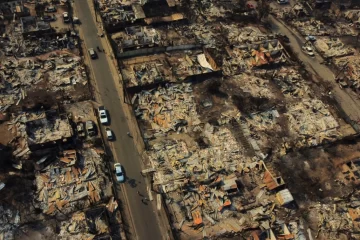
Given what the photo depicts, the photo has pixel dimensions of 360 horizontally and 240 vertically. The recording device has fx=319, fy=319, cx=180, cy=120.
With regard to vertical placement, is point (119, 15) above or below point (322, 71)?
above

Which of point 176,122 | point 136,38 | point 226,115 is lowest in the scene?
point 226,115

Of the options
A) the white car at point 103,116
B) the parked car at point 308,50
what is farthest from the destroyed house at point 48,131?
the parked car at point 308,50

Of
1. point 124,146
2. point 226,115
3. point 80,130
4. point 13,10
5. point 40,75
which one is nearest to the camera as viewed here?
point 124,146

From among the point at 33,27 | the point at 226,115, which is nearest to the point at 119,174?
the point at 226,115

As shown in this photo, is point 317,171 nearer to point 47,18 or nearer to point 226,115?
point 226,115

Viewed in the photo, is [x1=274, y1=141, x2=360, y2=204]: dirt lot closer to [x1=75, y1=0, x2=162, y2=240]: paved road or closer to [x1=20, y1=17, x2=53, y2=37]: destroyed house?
[x1=75, y1=0, x2=162, y2=240]: paved road

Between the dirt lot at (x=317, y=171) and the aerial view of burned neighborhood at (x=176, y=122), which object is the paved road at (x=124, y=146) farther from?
the dirt lot at (x=317, y=171)
